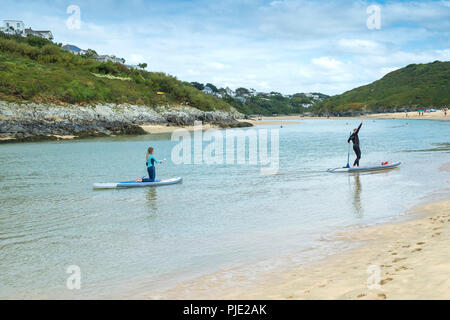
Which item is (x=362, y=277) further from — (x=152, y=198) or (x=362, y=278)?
(x=152, y=198)

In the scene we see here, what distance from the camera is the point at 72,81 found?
64938mm

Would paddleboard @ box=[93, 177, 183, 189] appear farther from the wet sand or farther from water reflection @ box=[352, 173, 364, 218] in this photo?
the wet sand

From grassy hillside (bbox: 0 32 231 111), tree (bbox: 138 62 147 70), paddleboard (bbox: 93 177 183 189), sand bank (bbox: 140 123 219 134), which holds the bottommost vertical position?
paddleboard (bbox: 93 177 183 189)

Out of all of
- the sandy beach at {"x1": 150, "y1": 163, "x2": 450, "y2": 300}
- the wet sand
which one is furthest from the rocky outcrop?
the wet sand

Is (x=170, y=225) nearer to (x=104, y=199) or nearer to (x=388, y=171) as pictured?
(x=104, y=199)

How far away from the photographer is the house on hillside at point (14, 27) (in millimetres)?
124312

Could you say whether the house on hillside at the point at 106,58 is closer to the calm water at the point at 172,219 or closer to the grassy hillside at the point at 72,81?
the grassy hillside at the point at 72,81

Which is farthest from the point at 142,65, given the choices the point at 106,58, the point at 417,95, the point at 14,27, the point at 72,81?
the point at 417,95

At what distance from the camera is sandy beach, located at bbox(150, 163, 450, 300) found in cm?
538

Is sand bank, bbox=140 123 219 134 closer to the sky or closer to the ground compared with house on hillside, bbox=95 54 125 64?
closer to the ground

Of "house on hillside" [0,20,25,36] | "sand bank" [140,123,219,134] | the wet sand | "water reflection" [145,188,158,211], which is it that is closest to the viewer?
the wet sand

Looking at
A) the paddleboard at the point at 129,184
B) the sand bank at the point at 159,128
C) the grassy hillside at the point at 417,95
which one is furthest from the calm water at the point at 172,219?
the grassy hillside at the point at 417,95

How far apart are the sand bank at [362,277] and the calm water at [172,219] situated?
2.49 ft

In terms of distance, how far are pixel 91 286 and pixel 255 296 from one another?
10.6 ft
